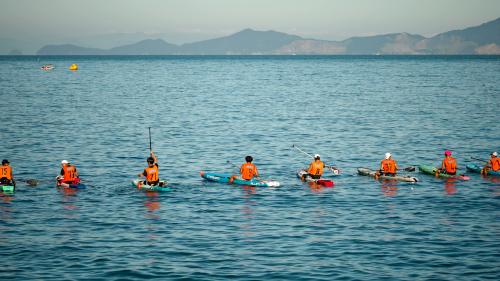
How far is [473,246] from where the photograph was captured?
96.7 feet

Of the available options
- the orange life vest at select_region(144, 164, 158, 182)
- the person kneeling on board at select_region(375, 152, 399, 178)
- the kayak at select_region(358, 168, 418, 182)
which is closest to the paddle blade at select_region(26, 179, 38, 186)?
the orange life vest at select_region(144, 164, 158, 182)

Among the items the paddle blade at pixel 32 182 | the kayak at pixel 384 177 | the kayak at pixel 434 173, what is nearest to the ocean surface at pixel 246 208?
the paddle blade at pixel 32 182

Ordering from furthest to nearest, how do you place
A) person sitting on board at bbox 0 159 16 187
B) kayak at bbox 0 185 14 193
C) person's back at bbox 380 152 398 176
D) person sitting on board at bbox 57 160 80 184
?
1. person's back at bbox 380 152 398 176
2. person sitting on board at bbox 57 160 80 184
3. person sitting on board at bbox 0 159 16 187
4. kayak at bbox 0 185 14 193

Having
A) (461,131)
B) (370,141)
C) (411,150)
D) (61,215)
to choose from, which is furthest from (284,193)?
(461,131)

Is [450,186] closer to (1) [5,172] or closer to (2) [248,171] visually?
(2) [248,171]

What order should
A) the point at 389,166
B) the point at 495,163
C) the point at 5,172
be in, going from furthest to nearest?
the point at 495,163 → the point at 389,166 → the point at 5,172

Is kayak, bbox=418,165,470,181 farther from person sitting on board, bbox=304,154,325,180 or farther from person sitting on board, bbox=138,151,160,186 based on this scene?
person sitting on board, bbox=138,151,160,186

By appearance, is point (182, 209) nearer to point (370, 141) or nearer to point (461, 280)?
point (461, 280)

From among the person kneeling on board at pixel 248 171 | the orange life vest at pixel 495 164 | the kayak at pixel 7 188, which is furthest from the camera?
the orange life vest at pixel 495 164

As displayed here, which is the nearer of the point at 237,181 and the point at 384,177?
the point at 237,181

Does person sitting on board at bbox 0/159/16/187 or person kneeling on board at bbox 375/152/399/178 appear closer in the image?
person sitting on board at bbox 0/159/16/187

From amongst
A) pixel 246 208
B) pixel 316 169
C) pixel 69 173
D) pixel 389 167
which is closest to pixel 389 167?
pixel 389 167

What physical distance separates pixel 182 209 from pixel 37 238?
8242 millimetres

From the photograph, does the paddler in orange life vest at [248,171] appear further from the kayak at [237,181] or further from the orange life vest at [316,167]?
the orange life vest at [316,167]
